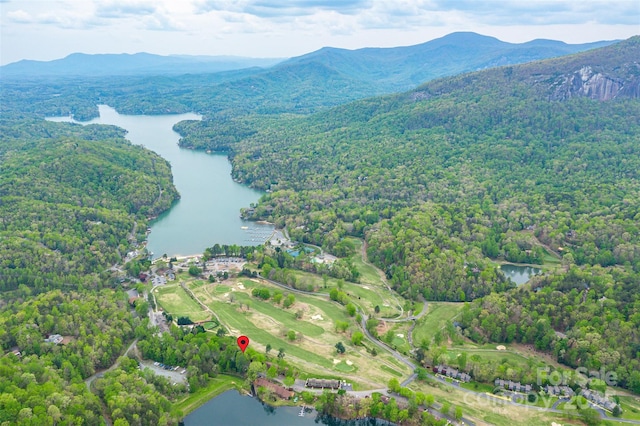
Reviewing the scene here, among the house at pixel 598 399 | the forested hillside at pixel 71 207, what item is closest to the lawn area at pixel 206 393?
the forested hillside at pixel 71 207

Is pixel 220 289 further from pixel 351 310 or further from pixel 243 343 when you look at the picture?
pixel 351 310

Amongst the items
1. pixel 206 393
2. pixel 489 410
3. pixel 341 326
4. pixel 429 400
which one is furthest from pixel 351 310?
pixel 206 393

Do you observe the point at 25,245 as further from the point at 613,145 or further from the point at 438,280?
the point at 613,145

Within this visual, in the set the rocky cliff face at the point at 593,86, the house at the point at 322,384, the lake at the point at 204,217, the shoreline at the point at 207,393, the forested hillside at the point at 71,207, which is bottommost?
the shoreline at the point at 207,393

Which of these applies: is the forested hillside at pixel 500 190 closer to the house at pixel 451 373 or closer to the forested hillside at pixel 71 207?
the house at pixel 451 373

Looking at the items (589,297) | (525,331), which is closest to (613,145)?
(589,297)

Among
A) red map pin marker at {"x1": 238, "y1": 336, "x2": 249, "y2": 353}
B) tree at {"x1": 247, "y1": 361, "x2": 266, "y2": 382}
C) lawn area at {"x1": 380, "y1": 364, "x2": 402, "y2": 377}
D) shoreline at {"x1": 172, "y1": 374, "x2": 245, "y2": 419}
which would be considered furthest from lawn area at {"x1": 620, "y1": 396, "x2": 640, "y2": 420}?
red map pin marker at {"x1": 238, "y1": 336, "x2": 249, "y2": 353}
